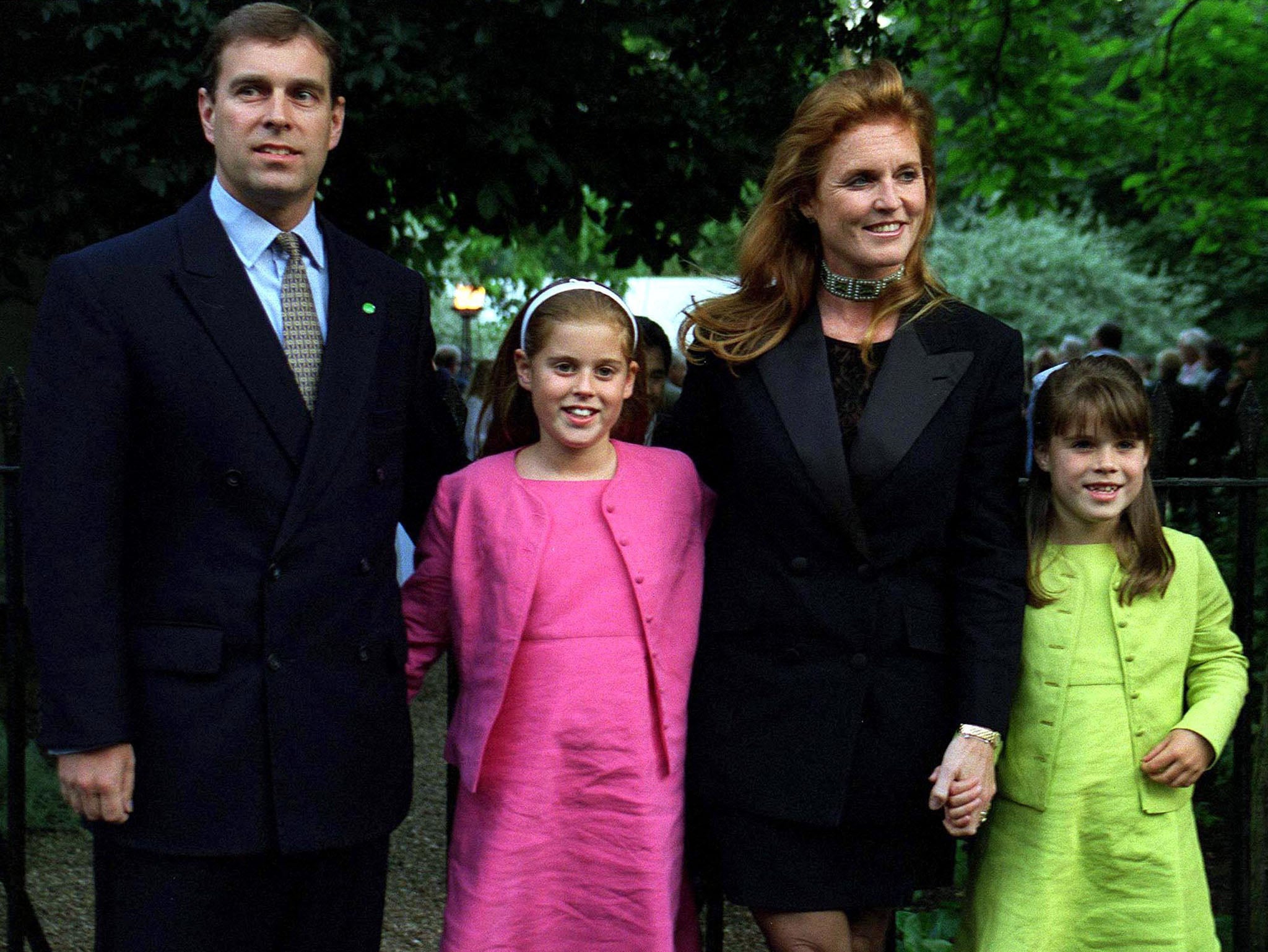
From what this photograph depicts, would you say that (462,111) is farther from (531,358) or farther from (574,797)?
(574,797)

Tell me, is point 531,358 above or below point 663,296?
below

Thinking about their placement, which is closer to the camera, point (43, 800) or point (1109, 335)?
point (43, 800)

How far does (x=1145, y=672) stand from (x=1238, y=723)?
3.41 ft

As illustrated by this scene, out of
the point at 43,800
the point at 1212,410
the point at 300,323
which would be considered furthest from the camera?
the point at 1212,410

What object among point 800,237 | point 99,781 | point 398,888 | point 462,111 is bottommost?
point 398,888

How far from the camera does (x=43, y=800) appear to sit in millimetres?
5805

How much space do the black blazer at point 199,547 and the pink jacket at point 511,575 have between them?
0.84 feet

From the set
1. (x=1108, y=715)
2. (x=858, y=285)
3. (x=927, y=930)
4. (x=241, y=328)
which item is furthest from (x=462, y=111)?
(x=1108, y=715)

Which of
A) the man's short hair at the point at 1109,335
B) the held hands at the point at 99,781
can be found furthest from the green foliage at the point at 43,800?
the man's short hair at the point at 1109,335

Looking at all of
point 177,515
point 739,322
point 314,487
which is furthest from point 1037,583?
point 177,515

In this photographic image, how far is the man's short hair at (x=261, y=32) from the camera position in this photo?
255cm

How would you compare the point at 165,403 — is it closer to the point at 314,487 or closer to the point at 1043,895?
the point at 314,487

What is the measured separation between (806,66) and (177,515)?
458 cm

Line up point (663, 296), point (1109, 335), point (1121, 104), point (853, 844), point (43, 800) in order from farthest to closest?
point (663, 296), point (1109, 335), point (1121, 104), point (43, 800), point (853, 844)
